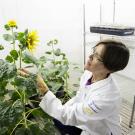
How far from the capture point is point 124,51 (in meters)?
0.99

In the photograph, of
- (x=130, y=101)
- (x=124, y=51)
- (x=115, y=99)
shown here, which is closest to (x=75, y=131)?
(x=115, y=99)

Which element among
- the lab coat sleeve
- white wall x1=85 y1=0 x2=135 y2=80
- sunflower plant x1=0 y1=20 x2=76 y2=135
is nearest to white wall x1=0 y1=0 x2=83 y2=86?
white wall x1=85 y1=0 x2=135 y2=80

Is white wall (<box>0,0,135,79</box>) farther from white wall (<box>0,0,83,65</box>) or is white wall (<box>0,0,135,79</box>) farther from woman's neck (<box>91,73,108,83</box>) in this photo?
woman's neck (<box>91,73,108,83</box>)

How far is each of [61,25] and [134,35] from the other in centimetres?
77

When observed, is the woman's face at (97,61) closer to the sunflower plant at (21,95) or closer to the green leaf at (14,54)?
the sunflower plant at (21,95)

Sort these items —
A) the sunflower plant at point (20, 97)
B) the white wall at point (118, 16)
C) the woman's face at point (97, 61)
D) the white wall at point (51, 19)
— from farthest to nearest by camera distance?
1. the white wall at point (118, 16)
2. the white wall at point (51, 19)
3. the woman's face at point (97, 61)
4. the sunflower plant at point (20, 97)

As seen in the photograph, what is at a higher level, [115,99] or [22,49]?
[22,49]

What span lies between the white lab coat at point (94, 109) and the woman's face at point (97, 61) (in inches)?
2.5

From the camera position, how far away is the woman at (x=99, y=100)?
961 millimetres

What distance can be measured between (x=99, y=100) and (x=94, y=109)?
0.16 feet

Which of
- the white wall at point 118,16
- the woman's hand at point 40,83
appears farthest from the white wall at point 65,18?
the woman's hand at point 40,83

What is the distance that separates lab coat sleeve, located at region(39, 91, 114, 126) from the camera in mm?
949

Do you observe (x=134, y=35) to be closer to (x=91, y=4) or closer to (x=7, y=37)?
(x=91, y=4)

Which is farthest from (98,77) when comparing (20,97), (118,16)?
(118,16)
